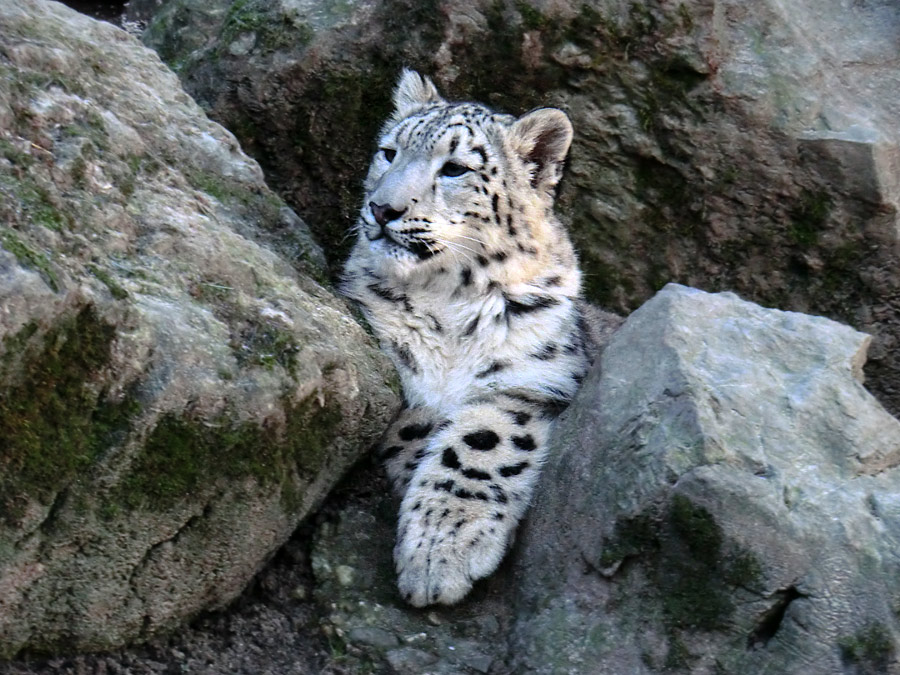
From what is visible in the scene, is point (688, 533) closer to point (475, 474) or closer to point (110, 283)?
point (475, 474)

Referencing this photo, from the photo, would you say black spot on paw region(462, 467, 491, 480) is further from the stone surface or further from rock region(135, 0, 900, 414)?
rock region(135, 0, 900, 414)

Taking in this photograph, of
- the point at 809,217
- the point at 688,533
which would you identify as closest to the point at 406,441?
the point at 688,533

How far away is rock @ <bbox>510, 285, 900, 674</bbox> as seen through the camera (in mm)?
3182

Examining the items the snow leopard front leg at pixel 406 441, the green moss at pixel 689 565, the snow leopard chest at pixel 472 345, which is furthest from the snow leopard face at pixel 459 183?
the green moss at pixel 689 565

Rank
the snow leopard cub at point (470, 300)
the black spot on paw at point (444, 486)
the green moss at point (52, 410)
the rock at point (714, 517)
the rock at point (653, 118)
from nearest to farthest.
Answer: the green moss at point (52, 410) < the rock at point (714, 517) < the black spot on paw at point (444, 486) < the snow leopard cub at point (470, 300) < the rock at point (653, 118)

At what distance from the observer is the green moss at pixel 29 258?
2.77m

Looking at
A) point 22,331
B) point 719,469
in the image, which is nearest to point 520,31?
point 719,469

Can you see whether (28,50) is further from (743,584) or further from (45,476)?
(743,584)

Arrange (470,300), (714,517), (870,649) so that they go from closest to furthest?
(870,649) → (714,517) → (470,300)

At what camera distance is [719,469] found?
3.26 m

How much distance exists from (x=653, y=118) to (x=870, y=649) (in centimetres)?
280

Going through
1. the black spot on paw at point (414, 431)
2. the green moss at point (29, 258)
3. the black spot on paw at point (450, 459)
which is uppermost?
the green moss at point (29, 258)

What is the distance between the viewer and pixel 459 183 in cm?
440

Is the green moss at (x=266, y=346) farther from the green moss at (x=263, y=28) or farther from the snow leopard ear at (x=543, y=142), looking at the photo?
the green moss at (x=263, y=28)
